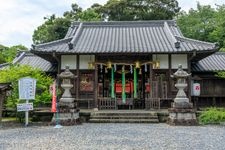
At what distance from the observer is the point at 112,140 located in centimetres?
971

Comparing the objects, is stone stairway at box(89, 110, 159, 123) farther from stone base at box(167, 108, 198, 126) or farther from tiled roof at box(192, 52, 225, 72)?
tiled roof at box(192, 52, 225, 72)

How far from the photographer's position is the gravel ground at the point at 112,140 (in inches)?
339

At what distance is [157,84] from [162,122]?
2.74m

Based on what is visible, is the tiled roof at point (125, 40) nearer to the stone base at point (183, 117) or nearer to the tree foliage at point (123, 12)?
the stone base at point (183, 117)

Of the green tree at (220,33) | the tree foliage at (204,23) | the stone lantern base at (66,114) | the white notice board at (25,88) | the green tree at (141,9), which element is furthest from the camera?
the green tree at (141,9)

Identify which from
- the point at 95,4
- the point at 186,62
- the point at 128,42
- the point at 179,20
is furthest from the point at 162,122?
the point at 95,4

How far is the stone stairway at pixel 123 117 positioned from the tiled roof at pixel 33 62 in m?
6.09

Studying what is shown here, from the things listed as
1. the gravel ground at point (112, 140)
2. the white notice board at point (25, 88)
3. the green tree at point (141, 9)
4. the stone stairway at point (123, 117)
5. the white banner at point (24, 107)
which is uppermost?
the green tree at point (141, 9)

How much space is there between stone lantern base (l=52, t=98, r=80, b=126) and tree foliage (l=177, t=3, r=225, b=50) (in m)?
24.6

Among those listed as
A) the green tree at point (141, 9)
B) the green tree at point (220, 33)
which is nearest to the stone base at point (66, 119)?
the green tree at point (220, 33)

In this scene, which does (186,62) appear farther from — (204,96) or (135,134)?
(135,134)

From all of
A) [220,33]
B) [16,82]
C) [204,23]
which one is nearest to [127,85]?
[16,82]

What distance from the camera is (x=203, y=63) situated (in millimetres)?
20719

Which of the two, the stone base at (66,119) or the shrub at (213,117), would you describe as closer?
the stone base at (66,119)
